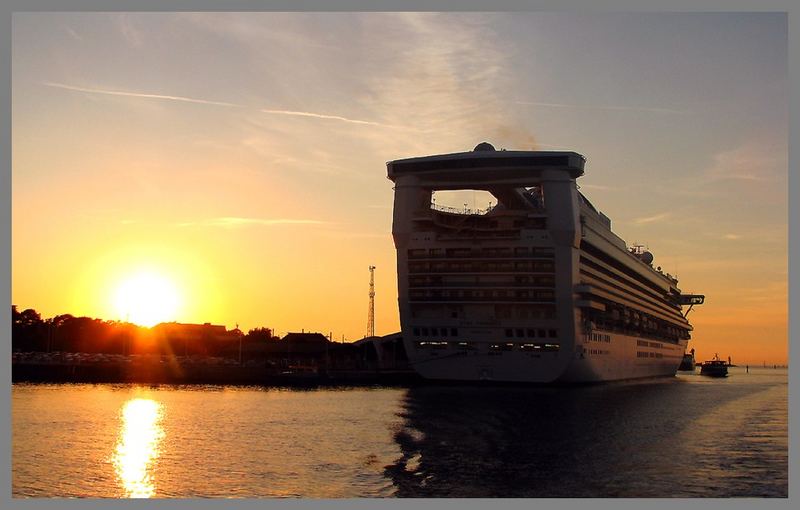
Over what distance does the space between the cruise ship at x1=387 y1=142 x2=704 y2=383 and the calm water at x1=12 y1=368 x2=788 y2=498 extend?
9.25m

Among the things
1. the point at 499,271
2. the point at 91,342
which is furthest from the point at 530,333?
the point at 91,342

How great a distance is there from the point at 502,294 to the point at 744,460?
5008 centimetres

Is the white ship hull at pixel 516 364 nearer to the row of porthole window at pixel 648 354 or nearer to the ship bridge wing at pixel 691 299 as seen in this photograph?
the row of porthole window at pixel 648 354

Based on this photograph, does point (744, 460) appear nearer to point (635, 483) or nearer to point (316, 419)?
point (635, 483)

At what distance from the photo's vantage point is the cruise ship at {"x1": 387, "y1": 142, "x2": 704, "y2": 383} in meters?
94.8

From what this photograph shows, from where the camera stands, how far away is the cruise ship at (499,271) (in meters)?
94.8

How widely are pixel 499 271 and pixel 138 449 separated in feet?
175

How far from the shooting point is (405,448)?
49750mm

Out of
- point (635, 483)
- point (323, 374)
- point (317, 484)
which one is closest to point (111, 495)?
point (317, 484)

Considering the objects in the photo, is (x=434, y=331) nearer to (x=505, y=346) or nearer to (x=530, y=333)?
(x=505, y=346)

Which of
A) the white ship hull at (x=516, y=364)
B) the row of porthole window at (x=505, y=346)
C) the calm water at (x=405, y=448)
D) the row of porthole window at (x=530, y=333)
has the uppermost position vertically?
the row of porthole window at (x=530, y=333)

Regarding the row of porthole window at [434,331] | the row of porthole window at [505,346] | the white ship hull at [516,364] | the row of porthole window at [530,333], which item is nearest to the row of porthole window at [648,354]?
A: the white ship hull at [516,364]

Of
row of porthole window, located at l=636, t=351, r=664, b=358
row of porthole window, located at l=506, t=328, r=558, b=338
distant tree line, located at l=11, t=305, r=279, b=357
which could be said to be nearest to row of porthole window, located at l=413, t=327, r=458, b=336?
row of porthole window, located at l=506, t=328, r=558, b=338

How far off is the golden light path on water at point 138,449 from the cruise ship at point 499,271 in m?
32.2
